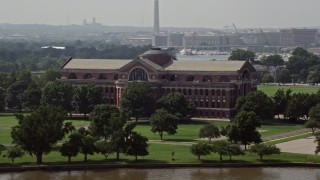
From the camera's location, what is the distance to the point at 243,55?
16338cm

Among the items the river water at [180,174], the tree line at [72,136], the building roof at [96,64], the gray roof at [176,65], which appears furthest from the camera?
the building roof at [96,64]

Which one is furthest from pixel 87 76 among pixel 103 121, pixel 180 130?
pixel 103 121

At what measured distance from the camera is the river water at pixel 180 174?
56969mm

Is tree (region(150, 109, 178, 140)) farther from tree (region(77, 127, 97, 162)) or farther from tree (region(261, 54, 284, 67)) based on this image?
tree (region(261, 54, 284, 67))

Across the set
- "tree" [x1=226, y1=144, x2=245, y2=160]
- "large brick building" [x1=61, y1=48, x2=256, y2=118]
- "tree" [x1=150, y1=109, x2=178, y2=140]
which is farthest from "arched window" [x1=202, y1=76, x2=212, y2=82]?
"tree" [x1=226, y1=144, x2=245, y2=160]

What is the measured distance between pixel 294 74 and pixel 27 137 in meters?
97.2

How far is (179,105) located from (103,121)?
2025 cm

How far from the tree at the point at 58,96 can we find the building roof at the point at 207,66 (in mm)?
12306

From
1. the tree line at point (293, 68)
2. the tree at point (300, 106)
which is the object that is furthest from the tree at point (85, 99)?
the tree line at point (293, 68)

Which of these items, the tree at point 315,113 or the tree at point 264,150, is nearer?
the tree at point 264,150

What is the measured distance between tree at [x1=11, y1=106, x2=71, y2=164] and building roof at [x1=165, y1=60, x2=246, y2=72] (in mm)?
36344

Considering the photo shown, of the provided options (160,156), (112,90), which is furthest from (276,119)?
(160,156)

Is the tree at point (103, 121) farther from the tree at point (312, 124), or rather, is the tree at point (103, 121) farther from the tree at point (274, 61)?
the tree at point (274, 61)

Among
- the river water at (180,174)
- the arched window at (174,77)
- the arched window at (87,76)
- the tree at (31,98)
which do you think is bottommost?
the river water at (180,174)
